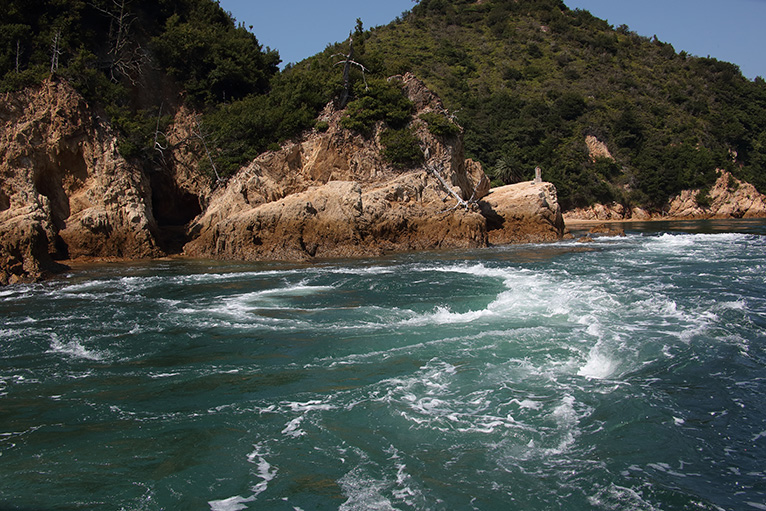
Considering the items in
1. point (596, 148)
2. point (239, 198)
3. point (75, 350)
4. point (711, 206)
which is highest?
point (596, 148)

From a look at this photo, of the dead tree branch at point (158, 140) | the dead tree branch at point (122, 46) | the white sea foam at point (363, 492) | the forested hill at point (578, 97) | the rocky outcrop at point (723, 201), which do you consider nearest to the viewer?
the white sea foam at point (363, 492)

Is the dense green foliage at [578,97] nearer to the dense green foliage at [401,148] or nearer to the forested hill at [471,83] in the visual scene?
the forested hill at [471,83]

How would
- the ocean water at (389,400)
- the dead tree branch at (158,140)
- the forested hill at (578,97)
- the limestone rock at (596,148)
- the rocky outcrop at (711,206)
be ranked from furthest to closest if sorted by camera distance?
the limestone rock at (596,148), the forested hill at (578,97), the rocky outcrop at (711,206), the dead tree branch at (158,140), the ocean water at (389,400)

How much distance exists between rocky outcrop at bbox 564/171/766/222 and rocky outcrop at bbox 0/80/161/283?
115ft

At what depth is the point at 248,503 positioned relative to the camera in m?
→ 4.31

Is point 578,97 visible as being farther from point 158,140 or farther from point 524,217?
point 158,140

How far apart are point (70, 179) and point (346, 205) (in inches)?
398

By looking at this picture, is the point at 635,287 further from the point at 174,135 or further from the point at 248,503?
the point at 174,135

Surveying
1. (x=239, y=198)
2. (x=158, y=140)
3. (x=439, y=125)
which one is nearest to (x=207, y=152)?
(x=158, y=140)

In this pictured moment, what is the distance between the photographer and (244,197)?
22.5 m

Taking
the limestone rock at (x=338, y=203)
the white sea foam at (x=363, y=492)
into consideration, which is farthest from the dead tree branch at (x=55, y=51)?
the white sea foam at (x=363, y=492)

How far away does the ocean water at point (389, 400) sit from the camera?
450 cm

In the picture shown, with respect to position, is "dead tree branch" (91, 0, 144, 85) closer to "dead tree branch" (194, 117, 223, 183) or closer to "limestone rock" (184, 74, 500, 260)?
"dead tree branch" (194, 117, 223, 183)

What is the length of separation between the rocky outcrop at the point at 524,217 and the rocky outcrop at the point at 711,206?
21251 mm
